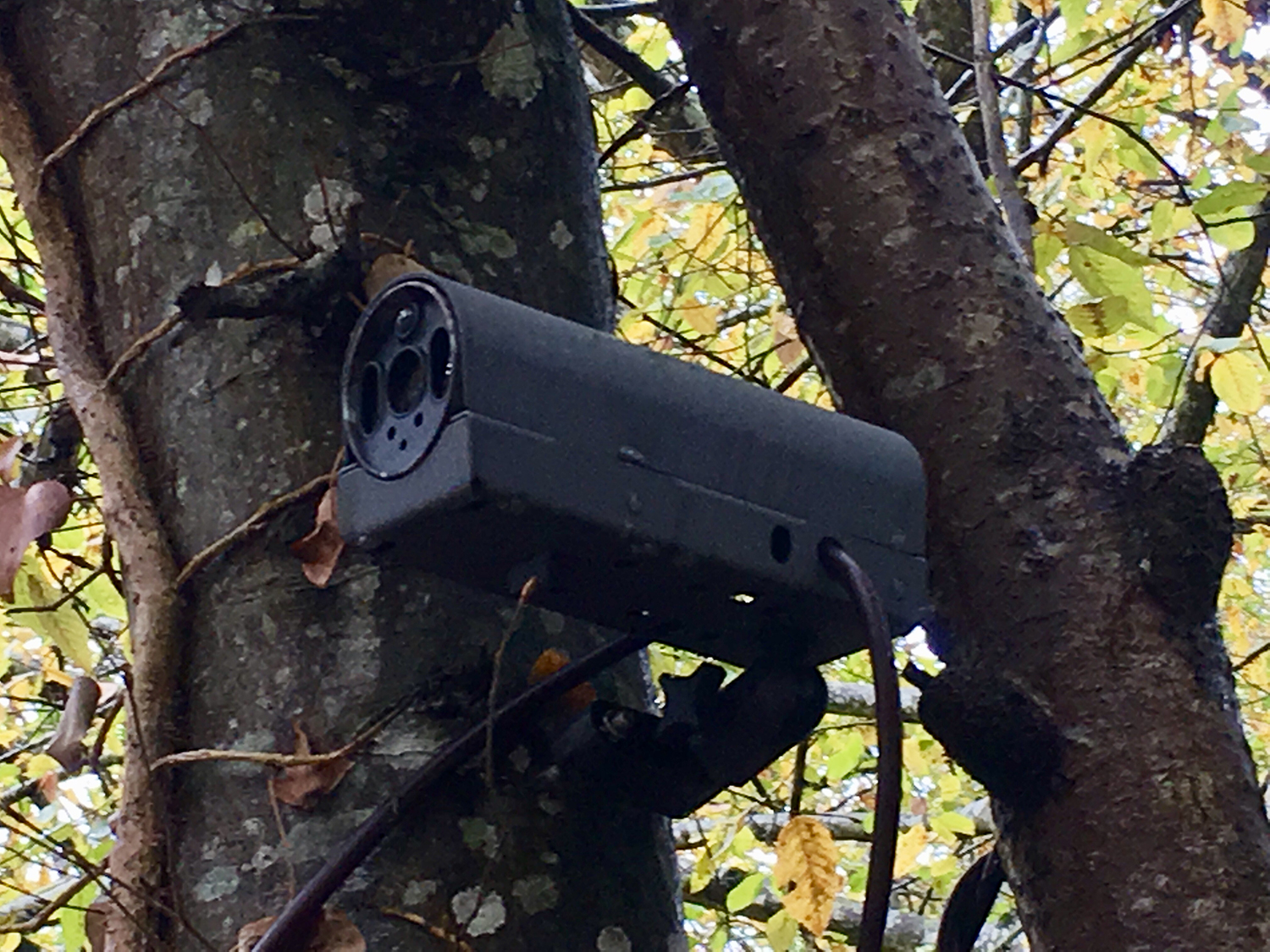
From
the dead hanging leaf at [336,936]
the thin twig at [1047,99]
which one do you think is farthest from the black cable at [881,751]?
the thin twig at [1047,99]

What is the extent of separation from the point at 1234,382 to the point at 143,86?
149 centimetres

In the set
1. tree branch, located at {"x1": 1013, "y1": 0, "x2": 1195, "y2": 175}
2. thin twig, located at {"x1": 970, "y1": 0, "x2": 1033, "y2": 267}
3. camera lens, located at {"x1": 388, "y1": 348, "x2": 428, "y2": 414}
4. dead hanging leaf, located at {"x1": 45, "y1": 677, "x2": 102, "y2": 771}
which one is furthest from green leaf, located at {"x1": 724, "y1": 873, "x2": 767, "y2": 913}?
camera lens, located at {"x1": 388, "y1": 348, "x2": 428, "y2": 414}

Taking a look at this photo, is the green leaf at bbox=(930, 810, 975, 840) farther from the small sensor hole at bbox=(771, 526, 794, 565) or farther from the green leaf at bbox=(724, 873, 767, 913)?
the small sensor hole at bbox=(771, 526, 794, 565)

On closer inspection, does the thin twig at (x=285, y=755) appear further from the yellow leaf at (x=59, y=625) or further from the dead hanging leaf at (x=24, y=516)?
the yellow leaf at (x=59, y=625)

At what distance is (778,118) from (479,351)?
496mm

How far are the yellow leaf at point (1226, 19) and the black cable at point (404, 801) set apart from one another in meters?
2.32

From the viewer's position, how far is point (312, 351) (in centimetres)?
93

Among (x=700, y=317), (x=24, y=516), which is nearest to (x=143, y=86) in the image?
(x=24, y=516)

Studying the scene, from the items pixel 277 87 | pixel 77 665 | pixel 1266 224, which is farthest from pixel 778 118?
pixel 1266 224

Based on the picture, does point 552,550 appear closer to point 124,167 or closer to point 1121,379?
point 124,167

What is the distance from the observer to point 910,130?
103cm

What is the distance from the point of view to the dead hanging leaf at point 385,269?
0.89m

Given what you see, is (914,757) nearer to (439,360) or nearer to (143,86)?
(143,86)

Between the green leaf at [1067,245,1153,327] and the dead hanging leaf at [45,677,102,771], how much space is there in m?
1.14
